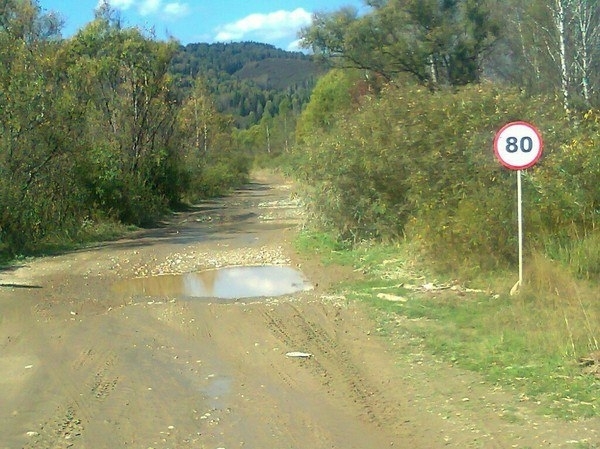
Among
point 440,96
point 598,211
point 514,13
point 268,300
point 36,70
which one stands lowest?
point 268,300

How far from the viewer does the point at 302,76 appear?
196m

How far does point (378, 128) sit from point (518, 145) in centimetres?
645

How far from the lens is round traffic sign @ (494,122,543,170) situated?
37.5 ft

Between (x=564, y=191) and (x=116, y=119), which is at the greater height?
(x=116, y=119)

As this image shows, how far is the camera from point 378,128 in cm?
1773

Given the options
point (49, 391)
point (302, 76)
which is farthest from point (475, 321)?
point (302, 76)

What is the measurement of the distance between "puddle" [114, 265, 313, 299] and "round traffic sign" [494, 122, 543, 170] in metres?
4.33

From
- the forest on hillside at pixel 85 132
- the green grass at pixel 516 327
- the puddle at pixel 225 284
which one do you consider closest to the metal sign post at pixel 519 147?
the green grass at pixel 516 327

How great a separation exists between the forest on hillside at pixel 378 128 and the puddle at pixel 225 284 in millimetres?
2600

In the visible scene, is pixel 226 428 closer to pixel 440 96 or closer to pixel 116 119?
pixel 440 96

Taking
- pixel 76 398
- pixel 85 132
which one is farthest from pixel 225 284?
pixel 85 132

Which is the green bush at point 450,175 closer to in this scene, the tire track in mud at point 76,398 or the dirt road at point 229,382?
the dirt road at point 229,382

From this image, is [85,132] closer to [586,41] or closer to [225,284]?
[225,284]

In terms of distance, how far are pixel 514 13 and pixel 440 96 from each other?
17.0 meters
